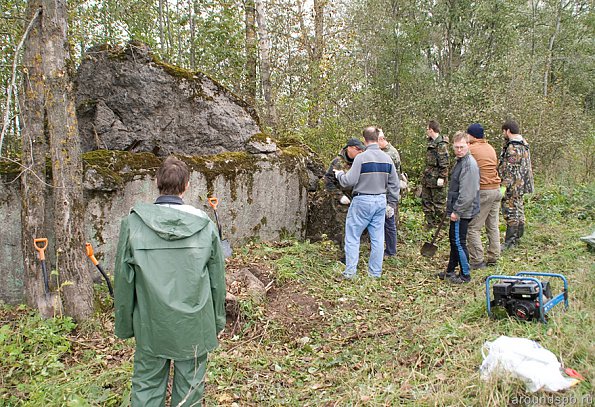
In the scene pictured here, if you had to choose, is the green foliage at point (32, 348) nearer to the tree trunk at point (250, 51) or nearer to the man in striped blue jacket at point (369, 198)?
the man in striped blue jacket at point (369, 198)

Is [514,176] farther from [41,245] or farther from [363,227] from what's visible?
[41,245]

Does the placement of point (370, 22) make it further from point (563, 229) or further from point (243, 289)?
point (243, 289)

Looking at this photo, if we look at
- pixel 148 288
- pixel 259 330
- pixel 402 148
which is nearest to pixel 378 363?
pixel 259 330

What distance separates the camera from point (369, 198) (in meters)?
6.07

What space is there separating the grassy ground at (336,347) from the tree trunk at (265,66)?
5.12 metres

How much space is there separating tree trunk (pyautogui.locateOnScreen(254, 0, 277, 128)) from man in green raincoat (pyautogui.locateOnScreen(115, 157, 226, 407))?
24.5ft

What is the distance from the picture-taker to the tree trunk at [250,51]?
10.5 m

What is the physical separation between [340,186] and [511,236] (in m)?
3.04

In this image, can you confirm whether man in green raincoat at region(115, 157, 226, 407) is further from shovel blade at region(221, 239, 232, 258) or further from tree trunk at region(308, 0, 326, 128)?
tree trunk at region(308, 0, 326, 128)

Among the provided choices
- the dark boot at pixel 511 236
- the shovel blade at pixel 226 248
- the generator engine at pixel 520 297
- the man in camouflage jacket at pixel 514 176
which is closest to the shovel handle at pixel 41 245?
the shovel blade at pixel 226 248

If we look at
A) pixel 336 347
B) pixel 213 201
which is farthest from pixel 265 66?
pixel 336 347

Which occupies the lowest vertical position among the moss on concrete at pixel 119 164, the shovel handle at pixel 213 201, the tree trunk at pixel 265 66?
the shovel handle at pixel 213 201

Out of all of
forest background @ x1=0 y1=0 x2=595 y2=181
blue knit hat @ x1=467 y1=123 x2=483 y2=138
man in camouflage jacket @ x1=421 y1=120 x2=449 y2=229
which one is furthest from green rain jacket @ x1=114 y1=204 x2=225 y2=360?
forest background @ x1=0 y1=0 x2=595 y2=181

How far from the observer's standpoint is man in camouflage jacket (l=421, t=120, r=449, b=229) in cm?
848
